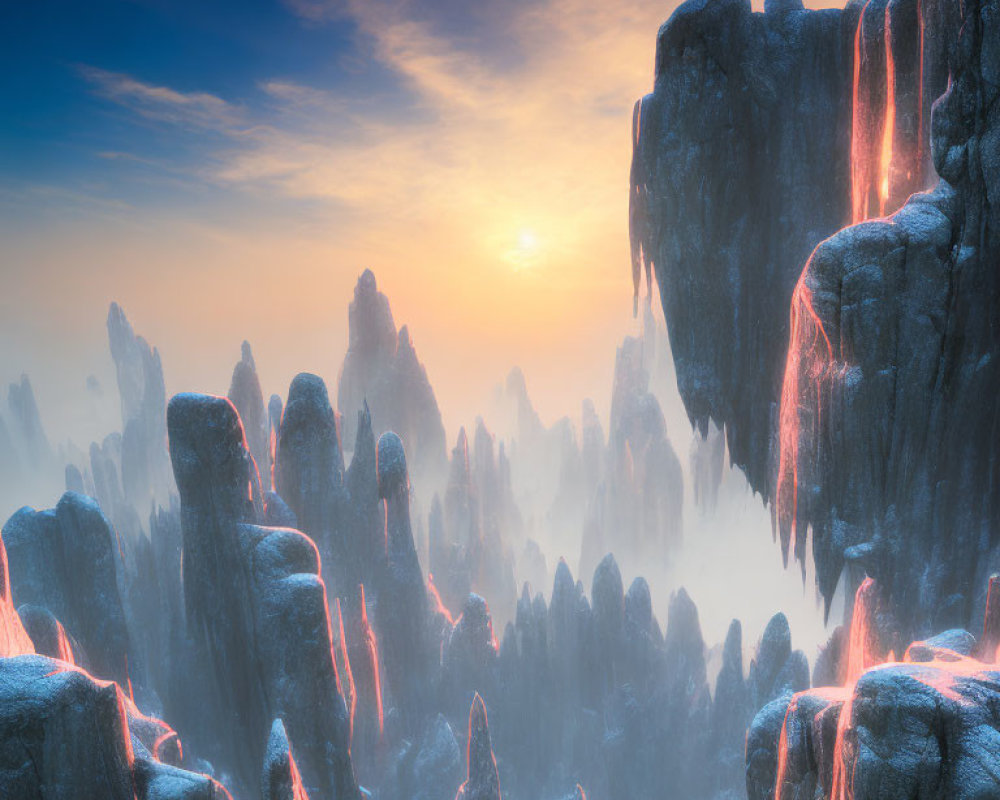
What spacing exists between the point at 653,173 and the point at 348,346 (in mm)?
22520

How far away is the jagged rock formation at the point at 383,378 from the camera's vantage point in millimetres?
28953

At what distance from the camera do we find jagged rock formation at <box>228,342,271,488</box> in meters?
24.3

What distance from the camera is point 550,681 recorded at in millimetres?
17328

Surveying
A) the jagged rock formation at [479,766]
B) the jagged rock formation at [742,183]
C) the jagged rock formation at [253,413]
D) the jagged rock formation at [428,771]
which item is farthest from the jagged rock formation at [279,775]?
the jagged rock formation at [253,413]

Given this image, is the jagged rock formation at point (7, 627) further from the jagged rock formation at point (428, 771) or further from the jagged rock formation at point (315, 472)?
the jagged rock formation at point (428, 771)

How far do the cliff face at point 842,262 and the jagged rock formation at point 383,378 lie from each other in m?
20.2

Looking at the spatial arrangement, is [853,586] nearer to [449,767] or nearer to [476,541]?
[449,767]

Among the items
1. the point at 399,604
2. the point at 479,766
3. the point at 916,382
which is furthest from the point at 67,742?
the point at 399,604

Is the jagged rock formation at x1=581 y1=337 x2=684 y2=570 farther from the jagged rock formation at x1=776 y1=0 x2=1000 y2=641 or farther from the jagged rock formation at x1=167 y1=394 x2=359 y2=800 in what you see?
the jagged rock formation at x1=776 y1=0 x2=1000 y2=641

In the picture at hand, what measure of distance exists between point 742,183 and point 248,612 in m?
11.2

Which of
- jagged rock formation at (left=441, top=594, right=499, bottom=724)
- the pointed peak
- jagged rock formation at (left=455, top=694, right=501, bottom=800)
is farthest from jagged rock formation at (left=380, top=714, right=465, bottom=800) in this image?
the pointed peak

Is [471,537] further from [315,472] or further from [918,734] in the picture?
[918,734]

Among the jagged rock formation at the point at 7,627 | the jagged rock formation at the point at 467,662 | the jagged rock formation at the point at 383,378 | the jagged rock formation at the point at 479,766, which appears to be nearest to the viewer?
the jagged rock formation at the point at 7,627

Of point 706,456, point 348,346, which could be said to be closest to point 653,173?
point 348,346
